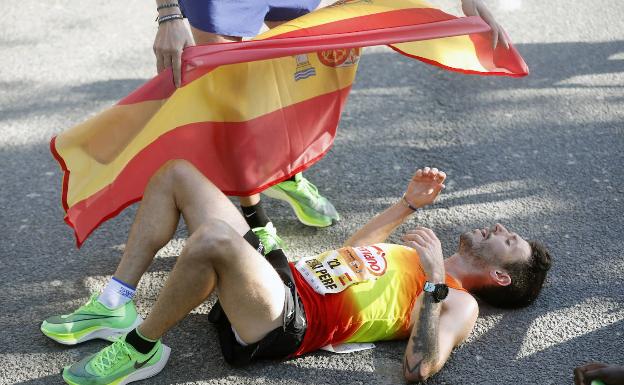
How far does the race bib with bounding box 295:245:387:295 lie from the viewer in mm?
3221

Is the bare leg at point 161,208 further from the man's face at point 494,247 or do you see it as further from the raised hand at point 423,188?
the man's face at point 494,247

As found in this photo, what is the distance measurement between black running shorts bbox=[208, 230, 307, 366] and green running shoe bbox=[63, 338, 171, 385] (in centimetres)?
27

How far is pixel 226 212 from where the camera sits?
3.23m

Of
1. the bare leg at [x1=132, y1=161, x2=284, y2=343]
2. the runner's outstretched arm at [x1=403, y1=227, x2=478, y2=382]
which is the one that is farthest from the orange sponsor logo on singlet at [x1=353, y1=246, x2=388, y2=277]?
the bare leg at [x1=132, y1=161, x2=284, y2=343]

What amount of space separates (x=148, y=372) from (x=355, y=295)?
33.3 inches

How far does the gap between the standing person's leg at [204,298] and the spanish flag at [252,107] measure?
46 centimetres

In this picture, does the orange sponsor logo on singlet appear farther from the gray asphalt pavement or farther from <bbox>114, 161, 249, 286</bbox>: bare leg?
<bbox>114, 161, 249, 286</bbox>: bare leg

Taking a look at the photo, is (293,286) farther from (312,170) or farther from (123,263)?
(312,170)

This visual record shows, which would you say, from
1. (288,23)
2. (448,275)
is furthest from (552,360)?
(288,23)

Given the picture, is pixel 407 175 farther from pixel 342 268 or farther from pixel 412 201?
pixel 342 268

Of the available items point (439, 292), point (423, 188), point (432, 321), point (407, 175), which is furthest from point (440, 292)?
point (407, 175)

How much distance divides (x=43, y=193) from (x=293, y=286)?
1757 millimetres

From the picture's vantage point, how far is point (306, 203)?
4.03 m

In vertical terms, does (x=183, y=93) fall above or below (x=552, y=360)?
above
